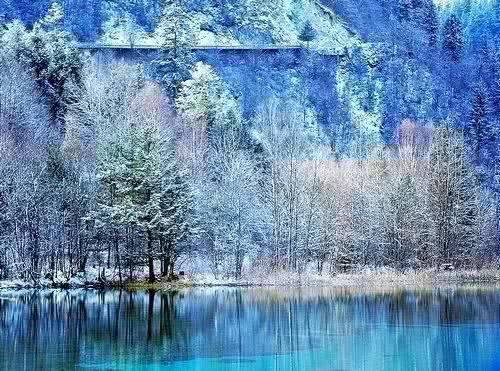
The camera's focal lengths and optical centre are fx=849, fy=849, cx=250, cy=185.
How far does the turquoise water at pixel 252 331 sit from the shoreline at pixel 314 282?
14.0ft

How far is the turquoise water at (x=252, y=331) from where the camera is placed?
22.9 meters

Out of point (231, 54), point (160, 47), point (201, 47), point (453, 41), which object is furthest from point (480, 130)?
point (160, 47)

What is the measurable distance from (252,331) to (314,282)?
20.8 metres

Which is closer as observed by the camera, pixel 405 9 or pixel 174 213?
pixel 174 213

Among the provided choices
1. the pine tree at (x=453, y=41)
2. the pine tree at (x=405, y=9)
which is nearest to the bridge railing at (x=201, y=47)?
the pine tree at (x=405, y=9)

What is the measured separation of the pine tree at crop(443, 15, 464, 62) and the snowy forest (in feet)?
54.5

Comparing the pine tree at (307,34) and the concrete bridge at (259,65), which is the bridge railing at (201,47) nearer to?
the concrete bridge at (259,65)

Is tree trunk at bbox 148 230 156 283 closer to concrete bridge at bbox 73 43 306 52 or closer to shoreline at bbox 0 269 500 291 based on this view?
shoreline at bbox 0 269 500 291

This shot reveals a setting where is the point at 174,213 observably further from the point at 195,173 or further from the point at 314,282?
the point at 195,173

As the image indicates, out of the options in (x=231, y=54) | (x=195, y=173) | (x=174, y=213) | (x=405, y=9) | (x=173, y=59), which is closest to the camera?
(x=174, y=213)

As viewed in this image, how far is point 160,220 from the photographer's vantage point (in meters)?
48.5

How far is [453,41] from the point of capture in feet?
383

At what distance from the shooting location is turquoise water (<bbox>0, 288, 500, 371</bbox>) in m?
22.9

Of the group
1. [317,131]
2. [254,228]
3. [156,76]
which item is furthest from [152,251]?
[317,131]
